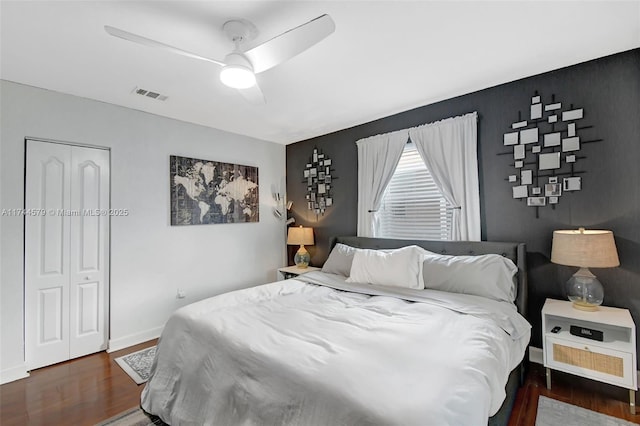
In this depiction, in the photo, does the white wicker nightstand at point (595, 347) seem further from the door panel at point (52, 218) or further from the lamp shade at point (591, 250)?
the door panel at point (52, 218)

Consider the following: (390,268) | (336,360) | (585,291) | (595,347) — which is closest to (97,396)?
(336,360)

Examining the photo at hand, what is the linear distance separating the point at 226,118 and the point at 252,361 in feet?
9.81

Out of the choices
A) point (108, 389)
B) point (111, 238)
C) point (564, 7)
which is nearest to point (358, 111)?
point (564, 7)

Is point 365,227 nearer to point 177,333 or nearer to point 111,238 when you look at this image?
point 177,333

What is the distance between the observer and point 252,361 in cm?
150

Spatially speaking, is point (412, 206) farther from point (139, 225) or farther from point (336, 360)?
point (139, 225)

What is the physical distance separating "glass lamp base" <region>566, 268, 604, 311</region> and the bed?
33 cm

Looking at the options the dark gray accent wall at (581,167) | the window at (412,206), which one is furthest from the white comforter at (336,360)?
the window at (412,206)

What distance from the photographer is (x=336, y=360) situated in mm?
1385

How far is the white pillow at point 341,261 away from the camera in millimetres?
3309

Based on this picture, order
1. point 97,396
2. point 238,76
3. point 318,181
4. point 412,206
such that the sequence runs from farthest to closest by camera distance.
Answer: point 318,181 < point 412,206 < point 97,396 < point 238,76

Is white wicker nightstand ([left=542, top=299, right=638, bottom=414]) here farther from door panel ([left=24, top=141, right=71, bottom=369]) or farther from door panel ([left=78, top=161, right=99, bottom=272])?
door panel ([left=24, top=141, right=71, bottom=369])

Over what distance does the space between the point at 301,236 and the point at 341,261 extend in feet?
3.48

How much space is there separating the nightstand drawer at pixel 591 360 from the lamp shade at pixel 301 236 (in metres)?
2.84
